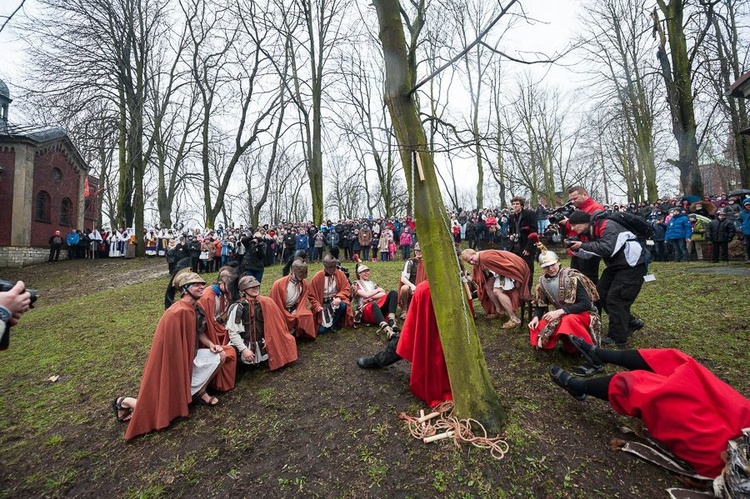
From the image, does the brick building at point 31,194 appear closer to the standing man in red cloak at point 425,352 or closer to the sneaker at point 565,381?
the standing man in red cloak at point 425,352

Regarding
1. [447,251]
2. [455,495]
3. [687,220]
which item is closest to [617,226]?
[447,251]

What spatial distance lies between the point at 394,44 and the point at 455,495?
3.53m

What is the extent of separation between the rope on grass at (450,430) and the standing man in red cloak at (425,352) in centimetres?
21

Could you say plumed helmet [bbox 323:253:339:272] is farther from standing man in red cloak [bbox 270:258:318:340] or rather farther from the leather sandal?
the leather sandal

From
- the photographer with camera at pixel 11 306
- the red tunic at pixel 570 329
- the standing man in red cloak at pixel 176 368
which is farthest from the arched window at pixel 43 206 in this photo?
the red tunic at pixel 570 329

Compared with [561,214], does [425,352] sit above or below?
below

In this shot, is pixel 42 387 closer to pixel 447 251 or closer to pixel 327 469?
pixel 327 469

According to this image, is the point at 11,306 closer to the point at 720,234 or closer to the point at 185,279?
the point at 185,279

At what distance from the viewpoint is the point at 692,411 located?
2.26m

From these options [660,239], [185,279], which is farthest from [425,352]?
[660,239]

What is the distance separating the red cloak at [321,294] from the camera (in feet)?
19.5

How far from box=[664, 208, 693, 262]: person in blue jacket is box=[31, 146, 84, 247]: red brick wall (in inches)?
1146

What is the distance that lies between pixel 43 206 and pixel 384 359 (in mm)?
27720

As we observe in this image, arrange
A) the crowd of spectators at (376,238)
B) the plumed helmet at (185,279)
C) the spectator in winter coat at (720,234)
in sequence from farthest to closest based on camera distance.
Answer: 1. the crowd of spectators at (376,238)
2. the spectator in winter coat at (720,234)
3. the plumed helmet at (185,279)
